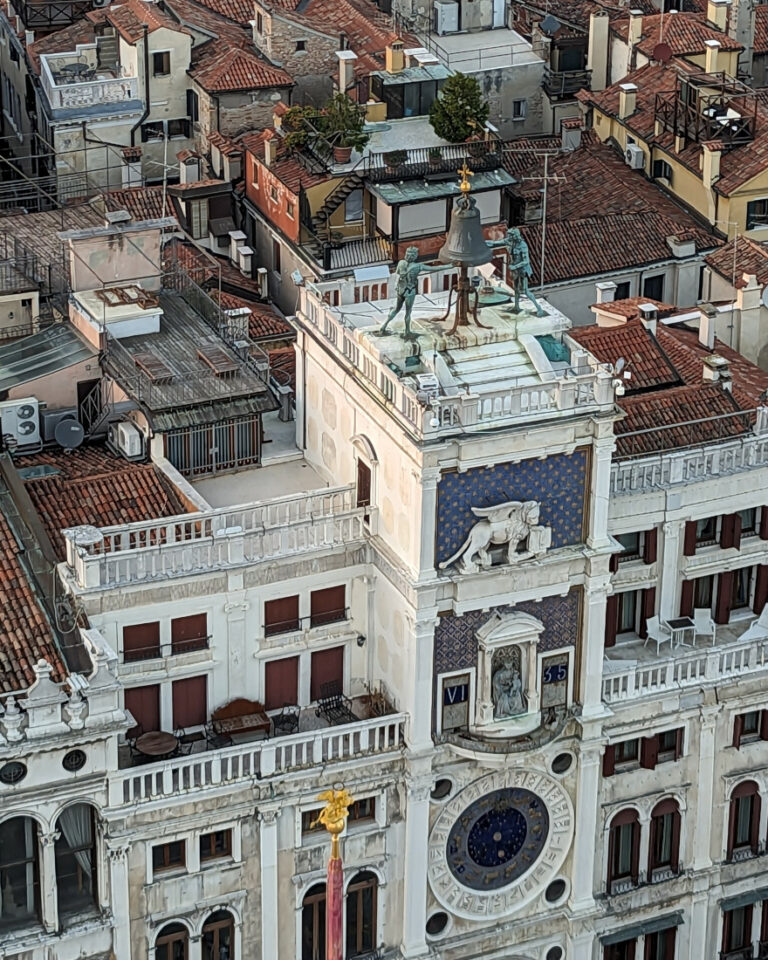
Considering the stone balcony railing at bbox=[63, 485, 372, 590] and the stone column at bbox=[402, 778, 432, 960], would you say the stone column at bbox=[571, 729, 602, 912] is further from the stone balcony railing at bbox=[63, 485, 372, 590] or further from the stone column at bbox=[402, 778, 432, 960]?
the stone balcony railing at bbox=[63, 485, 372, 590]

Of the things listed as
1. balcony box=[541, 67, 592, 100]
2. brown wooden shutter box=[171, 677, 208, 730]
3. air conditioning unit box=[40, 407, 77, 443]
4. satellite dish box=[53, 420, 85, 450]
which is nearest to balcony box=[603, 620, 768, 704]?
brown wooden shutter box=[171, 677, 208, 730]

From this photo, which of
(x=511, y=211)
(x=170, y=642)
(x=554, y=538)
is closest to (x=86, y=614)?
(x=170, y=642)

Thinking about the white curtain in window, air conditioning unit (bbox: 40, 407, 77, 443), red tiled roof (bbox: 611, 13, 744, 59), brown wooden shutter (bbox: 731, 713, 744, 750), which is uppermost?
red tiled roof (bbox: 611, 13, 744, 59)

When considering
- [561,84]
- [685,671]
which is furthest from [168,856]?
[561,84]

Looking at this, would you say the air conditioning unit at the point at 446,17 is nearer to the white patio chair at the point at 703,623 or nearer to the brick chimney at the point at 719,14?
the brick chimney at the point at 719,14

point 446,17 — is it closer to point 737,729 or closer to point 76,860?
point 737,729
